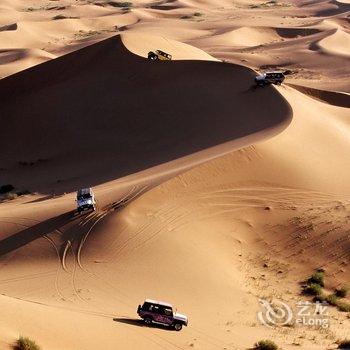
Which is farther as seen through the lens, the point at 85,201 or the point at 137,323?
the point at 85,201

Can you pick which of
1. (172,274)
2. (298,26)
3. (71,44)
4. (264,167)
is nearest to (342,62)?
(298,26)

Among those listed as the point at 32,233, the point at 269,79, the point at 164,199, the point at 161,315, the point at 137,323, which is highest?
the point at 161,315

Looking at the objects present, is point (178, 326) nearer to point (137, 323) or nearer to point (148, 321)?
point (148, 321)

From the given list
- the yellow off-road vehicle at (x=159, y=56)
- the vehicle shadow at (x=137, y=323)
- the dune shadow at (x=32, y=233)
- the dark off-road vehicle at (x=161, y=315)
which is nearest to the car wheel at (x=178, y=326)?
the dark off-road vehicle at (x=161, y=315)

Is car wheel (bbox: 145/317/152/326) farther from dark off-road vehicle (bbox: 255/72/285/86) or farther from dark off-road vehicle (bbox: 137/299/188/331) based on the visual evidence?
dark off-road vehicle (bbox: 255/72/285/86)

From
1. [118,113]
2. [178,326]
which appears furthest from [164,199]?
[118,113]

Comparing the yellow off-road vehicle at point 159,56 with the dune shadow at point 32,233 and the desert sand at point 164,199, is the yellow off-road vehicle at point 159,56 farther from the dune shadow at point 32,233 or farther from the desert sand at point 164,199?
the dune shadow at point 32,233
